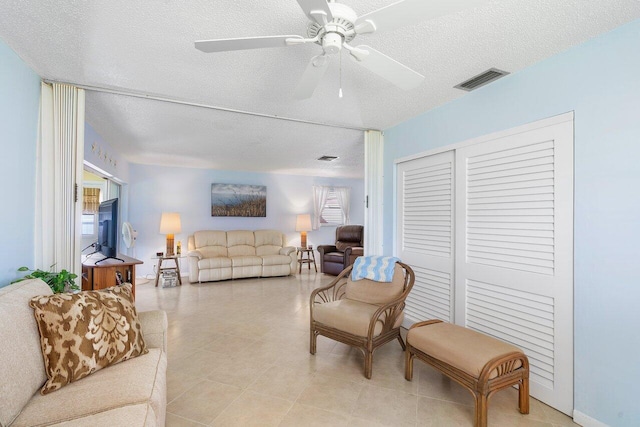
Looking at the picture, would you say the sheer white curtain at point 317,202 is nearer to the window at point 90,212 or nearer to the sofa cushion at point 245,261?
the sofa cushion at point 245,261

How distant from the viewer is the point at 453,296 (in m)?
2.90

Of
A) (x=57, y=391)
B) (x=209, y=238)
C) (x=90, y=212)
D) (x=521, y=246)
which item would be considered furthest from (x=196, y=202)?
(x=521, y=246)

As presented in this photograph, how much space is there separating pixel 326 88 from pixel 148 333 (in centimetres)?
231

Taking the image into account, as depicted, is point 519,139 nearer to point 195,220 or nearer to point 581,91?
point 581,91

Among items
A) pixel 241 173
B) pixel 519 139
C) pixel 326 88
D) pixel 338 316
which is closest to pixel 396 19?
pixel 326 88

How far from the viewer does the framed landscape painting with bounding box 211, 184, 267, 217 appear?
22.3 feet

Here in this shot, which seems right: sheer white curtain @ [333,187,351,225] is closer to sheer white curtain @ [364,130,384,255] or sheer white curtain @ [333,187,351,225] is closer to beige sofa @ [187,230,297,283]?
beige sofa @ [187,230,297,283]

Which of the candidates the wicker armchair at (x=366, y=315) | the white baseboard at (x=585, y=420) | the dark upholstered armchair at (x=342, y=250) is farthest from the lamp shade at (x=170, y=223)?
the white baseboard at (x=585, y=420)

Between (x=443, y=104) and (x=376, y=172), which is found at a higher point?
(x=443, y=104)

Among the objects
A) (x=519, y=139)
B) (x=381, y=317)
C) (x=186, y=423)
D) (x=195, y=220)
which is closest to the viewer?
(x=186, y=423)

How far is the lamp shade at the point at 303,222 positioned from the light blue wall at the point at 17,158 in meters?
5.27

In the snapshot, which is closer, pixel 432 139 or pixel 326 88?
pixel 326 88

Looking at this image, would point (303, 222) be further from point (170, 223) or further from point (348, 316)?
point (348, 316)

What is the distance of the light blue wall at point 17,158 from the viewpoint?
78.5 inches
